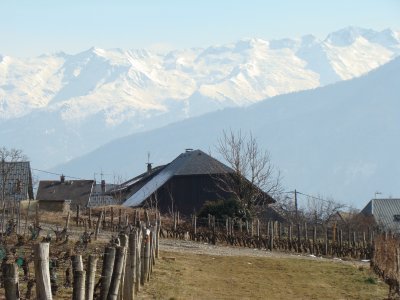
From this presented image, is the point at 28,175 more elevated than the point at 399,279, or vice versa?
the point at 28,175

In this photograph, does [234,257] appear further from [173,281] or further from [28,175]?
[28,175]

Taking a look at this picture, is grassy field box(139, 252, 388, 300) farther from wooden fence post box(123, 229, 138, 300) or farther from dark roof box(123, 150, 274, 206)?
dark roof box(123, 150, 274, 206)

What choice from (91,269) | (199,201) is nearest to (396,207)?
(199,201)

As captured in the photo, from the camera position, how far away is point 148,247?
25.9 m

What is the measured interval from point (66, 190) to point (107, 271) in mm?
108448

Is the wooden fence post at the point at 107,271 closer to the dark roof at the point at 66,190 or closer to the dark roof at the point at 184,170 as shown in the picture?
the dark roof at the point at 184,170

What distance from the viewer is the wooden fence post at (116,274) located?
17.5 m

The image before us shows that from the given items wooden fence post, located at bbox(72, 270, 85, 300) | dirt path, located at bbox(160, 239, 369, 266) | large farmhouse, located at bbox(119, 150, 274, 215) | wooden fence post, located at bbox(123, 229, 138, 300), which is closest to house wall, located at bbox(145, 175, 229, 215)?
large farmhouse, located at bbox(119, 150, 274, 215)

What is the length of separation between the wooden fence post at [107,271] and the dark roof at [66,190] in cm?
10228

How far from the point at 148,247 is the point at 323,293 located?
17.3 ft

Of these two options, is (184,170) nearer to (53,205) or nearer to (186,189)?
(186,189)

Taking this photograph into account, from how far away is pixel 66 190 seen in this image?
125 m

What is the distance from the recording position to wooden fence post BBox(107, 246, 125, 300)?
17.5m

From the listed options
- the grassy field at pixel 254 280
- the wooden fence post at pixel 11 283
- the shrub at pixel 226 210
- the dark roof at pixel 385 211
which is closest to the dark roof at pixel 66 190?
the dark roof at pixel 385 211
